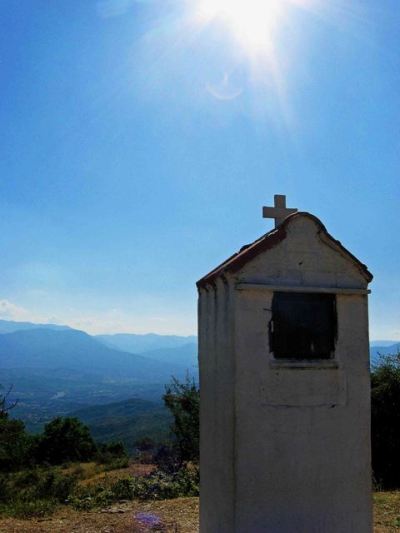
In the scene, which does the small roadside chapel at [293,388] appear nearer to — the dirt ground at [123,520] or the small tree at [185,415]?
the dirt ground at [123,520]

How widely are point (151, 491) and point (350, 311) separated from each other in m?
9.46

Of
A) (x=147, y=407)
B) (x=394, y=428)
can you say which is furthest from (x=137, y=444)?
(x=147, y=407)

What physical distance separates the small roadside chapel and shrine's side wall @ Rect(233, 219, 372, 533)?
0.01 metres

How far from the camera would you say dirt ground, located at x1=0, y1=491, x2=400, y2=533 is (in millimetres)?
9609

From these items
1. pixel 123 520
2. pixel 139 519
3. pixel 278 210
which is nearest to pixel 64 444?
pixel 123 520

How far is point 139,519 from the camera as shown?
10367 mm

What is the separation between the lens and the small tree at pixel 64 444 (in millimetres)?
29406

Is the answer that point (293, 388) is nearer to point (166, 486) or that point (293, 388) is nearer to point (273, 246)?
point (273, 246)

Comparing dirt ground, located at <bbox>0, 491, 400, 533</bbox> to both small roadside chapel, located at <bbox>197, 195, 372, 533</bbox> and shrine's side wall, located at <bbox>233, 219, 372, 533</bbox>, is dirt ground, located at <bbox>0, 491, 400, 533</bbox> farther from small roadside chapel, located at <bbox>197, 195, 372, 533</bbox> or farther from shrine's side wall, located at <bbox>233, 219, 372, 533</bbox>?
shrine's side wall, located at <bbox>233, 219, 372, 533</bbox>

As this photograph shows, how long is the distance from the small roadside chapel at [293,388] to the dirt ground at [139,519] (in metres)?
3.94

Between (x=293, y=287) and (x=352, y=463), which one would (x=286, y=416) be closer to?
(x=352, y=463)

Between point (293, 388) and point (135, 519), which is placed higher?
point (293, 388)

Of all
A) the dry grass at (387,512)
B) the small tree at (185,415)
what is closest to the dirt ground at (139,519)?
the dry grass at (387,512)

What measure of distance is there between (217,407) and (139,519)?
18.2ft
